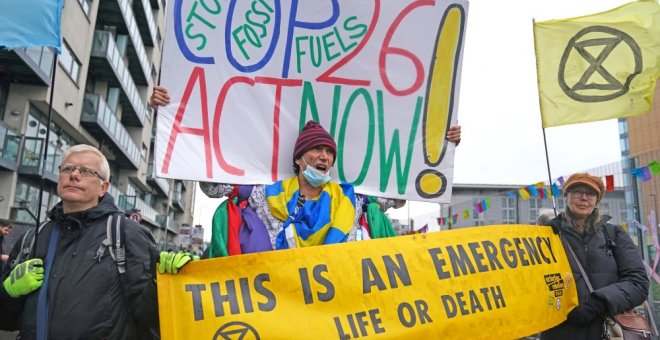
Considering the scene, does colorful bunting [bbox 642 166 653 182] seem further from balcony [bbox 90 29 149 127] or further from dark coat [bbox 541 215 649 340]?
balcony [bbox 90 29 149 127]

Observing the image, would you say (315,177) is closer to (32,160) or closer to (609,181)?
(609,181)

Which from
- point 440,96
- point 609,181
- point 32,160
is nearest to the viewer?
point 440,96

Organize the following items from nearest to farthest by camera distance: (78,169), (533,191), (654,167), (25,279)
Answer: (25,279), (78,169), (654,167), (533,191)

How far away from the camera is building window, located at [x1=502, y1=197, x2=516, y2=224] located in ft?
33.2

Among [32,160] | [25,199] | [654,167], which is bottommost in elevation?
[25,199]

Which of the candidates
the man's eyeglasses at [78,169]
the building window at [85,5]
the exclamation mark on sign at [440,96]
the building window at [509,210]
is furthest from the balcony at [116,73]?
the man's eyeglasses at [78,169]

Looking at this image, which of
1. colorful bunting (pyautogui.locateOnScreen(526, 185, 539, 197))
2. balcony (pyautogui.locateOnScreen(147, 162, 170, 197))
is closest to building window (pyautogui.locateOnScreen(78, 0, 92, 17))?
colorful bunting (pyautogui.locateOnScreen(526, 185, 539, 197))

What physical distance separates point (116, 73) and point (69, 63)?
17.1 feet

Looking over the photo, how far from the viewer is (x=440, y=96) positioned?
3232mm

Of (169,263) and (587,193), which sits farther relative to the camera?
(587,193)

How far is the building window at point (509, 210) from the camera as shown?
10117 mm

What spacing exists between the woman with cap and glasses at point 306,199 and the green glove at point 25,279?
3.16ft

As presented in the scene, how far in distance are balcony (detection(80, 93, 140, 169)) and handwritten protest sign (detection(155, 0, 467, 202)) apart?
1947cm

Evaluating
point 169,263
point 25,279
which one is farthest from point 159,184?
point 169,263
